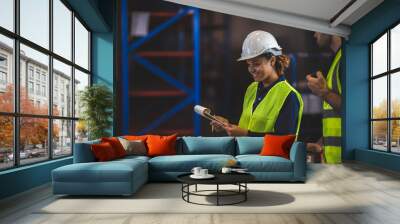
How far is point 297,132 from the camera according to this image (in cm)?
860

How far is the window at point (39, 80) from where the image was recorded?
4953 mm

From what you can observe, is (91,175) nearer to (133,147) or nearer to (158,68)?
(133,147)

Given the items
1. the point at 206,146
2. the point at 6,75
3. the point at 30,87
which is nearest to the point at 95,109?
the point at 30,87

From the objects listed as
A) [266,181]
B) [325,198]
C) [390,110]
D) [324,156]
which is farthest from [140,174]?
[390,110]

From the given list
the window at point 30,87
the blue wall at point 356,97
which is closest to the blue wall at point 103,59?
the window at point 30,87

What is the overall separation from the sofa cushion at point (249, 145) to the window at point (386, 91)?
299 cm

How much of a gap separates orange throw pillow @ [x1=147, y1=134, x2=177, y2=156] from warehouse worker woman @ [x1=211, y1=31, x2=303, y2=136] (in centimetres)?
199

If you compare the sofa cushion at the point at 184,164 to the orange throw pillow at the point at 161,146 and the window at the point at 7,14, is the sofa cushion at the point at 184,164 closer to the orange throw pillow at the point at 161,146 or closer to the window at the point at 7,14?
the orange throw pillow at the point at 161,146

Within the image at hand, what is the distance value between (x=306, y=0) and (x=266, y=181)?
12.3 ft

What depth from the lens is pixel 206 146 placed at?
6.84 metres

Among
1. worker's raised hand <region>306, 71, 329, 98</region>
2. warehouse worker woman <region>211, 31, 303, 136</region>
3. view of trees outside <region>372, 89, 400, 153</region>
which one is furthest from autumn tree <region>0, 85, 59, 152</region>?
view of trees outside <region>372, 89, 400, 153</region>

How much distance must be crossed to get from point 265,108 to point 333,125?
161 centimetres

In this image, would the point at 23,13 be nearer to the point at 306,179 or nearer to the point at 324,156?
the point at 306,179

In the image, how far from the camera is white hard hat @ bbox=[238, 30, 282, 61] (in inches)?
342
